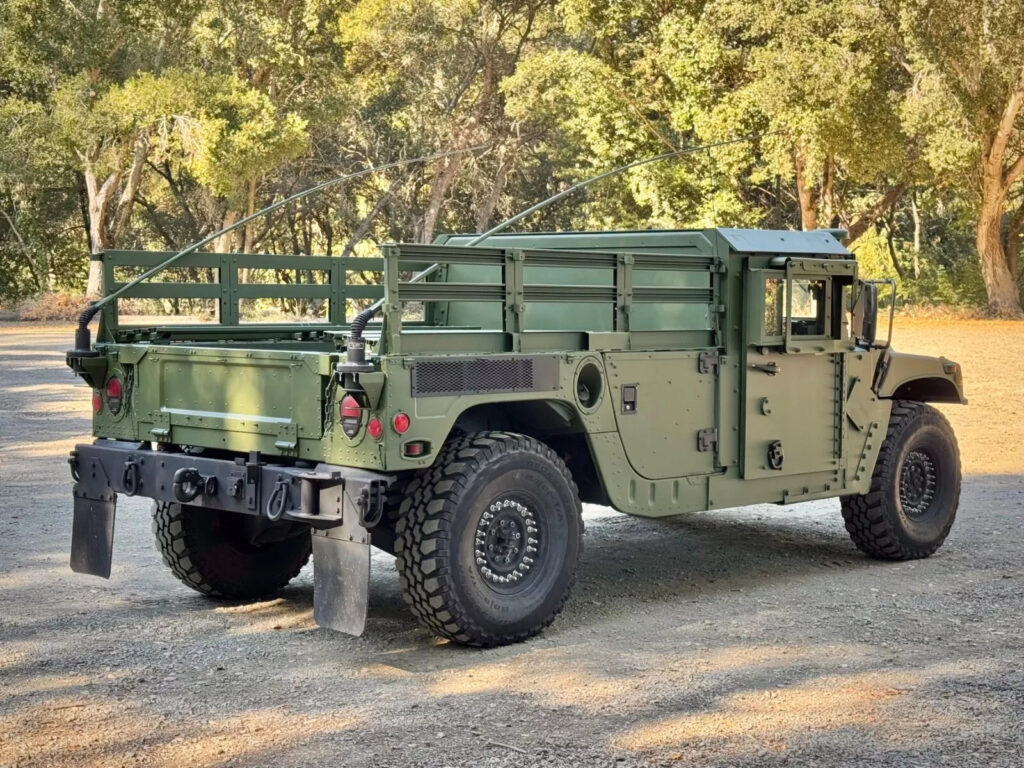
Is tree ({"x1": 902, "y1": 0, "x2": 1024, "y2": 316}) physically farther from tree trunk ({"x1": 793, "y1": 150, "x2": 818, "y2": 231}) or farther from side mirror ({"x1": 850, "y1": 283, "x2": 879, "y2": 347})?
side mirror ({"x1": 850, "y1": 283, "x2": 879, "y2": 347})

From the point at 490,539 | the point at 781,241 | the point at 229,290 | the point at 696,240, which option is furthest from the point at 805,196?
the point at 490,539

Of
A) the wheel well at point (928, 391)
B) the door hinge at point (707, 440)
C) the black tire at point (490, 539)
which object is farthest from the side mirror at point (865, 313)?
the black tire at point (490, 539)

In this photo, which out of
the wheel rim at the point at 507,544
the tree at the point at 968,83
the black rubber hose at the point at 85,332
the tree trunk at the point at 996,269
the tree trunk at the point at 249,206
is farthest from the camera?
the tree trunk at the point at 249,206

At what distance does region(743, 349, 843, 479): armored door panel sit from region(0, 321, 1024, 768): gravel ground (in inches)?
26.7

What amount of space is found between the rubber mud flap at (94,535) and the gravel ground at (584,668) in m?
0.24

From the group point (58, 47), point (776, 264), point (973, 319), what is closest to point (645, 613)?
point (776, 264)

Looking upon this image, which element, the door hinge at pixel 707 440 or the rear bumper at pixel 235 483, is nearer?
the rear bumper at pixel 235 483

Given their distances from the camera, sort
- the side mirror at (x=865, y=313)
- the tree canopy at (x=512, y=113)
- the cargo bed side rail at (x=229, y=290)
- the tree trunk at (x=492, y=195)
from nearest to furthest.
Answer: the cargo bed side rail at (x=229, y=290)
the side mirror at (x=865, y=313)
the tree canopy at (x=512, y=113)
the tree trunk at (x=492, y=195)

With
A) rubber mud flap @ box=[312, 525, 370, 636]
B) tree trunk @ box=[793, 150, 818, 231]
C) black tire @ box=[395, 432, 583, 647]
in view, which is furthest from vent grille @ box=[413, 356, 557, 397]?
tree trunk @ box=[793, 150, 818, 231]

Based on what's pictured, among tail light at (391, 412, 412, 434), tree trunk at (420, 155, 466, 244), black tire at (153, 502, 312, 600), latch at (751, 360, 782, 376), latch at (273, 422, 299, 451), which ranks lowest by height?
black tire at (153, 502, 312, 600)

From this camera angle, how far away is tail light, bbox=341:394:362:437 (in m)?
6.24

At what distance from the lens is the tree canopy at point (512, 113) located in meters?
36.0

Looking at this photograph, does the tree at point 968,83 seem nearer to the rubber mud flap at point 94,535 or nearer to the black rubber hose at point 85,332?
the black rubber hose at point 85,332

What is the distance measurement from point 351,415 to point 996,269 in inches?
1443
